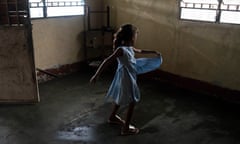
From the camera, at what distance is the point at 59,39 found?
4.79 meters

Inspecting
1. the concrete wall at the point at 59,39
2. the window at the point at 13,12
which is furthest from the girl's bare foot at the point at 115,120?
the concrete wall at the point at 59,39

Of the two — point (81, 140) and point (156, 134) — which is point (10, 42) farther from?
point (156, 134)

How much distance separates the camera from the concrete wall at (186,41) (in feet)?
12.9

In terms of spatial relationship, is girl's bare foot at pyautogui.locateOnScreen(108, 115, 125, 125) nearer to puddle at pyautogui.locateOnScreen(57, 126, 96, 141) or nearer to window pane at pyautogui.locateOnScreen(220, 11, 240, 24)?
puddle at pyautogui.locateOnScreen(57, 126, 96, 141)

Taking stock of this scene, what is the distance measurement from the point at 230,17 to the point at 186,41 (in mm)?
760

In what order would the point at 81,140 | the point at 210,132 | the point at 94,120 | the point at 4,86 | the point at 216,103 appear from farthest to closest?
the point at 216,103, the point at 4,86, the point at 94,120, the point at 210,132, the point at 81,140

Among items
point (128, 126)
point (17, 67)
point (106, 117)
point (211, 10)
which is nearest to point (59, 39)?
point (17, 67)

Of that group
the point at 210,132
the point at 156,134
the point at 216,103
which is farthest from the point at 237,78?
the point at 156,134

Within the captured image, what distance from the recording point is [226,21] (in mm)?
3895

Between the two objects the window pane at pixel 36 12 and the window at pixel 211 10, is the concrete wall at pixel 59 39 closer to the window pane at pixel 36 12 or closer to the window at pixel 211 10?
the window pane at pixel 36 12

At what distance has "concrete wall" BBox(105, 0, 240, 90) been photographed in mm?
3945

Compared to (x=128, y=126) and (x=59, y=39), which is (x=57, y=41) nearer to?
(x=59, y=39)

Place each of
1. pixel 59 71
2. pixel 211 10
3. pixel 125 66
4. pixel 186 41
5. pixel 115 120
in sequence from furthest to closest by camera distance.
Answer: pixel 59 71 → pixel 186 41 → pixel 211 10 → pixel 115 120 → pixel 125 66

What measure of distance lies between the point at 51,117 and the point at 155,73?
216 cm
